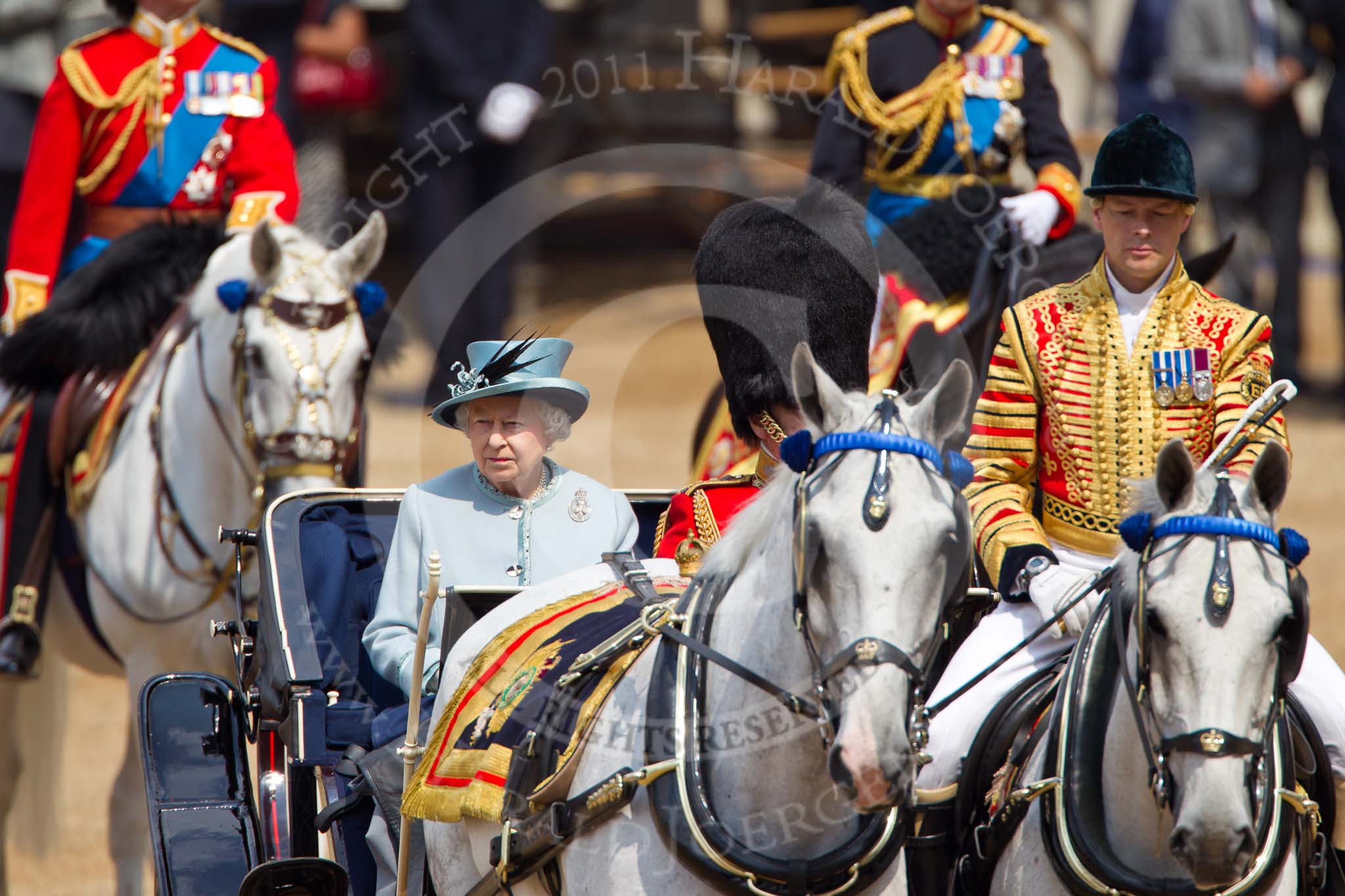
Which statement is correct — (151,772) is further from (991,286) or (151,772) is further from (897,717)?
(991,286)

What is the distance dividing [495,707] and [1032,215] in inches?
112

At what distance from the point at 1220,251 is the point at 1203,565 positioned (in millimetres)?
2632

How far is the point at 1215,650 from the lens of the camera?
8.52 ft

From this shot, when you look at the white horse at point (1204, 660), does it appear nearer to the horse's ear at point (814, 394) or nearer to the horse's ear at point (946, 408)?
the horse's ear at point (946, 408)

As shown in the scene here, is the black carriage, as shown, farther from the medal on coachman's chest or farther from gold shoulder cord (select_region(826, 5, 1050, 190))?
gold shoulder cord (select_region(826, 5, 1050, 190))

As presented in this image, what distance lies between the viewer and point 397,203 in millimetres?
12984

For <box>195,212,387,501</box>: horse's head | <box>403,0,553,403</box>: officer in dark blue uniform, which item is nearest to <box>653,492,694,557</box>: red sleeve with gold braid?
<box>195,212,387,501</box>: horse's head

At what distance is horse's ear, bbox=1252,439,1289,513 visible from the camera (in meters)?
2.73

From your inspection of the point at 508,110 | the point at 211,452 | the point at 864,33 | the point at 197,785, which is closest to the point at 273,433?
the point at 211,452

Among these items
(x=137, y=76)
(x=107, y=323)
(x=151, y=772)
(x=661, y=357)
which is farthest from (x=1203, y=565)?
(x=661, y=357)

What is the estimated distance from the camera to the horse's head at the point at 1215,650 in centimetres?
257

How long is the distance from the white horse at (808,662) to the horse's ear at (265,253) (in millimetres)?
2115

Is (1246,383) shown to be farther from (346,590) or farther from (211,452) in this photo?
(211,452)

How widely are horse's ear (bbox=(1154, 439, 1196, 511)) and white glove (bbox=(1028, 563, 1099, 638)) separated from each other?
436mm
